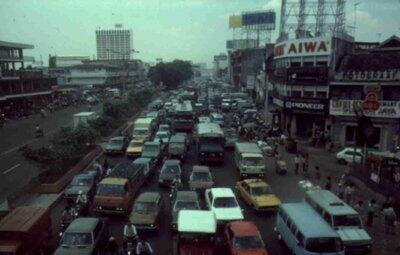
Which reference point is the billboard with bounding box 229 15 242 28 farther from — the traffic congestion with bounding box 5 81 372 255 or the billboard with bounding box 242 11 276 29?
the traffic congestion with bounding box 5 81 372 255

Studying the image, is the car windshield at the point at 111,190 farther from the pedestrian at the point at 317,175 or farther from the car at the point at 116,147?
the car at the point at 116,147

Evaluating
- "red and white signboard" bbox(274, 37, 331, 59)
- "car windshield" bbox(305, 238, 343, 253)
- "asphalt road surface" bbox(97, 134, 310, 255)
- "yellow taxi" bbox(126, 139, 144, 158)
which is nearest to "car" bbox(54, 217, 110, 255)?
"asphalt road surface" bbox(97, 134, 310, 255)

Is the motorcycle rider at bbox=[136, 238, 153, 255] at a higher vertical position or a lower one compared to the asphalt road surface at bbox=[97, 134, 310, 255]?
higher

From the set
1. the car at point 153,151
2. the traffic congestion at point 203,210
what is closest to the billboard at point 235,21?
the traffic congestion at point 203,210

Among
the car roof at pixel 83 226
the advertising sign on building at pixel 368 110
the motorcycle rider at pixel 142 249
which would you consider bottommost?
the motorcycle rider at pixel 142 249

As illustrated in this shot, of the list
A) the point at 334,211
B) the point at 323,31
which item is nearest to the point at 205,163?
the point at 334,211

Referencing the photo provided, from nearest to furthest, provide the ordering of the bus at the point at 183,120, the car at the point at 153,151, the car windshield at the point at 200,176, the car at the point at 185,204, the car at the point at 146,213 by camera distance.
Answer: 1. the car at the point at 146,213
2. the car at the point at 185,204
3. the car windshield at the point at 200,176
4. the car at the point at 153,151
5. the bus at the point at 183,120
